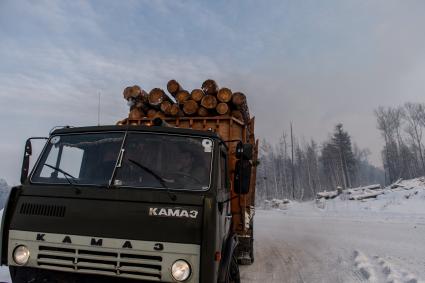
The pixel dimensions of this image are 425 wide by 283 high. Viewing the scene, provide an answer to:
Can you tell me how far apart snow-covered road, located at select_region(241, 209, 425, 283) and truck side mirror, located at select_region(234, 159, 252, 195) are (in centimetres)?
329

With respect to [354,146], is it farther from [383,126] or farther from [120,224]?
[120,224]

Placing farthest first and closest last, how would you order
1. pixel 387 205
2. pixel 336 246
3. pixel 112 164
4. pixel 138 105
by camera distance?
pixel 387 205
pixel 336 246
pixel 138 105
pixel 112 164

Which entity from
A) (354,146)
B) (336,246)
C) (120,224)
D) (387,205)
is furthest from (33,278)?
(354,146)

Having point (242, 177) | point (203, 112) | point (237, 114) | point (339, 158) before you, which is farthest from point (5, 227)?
point (339, 158)

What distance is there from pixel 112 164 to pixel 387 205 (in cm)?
2420

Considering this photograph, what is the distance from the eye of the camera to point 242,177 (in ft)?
14.1

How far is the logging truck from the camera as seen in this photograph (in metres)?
3.21

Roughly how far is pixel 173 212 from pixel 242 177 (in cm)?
122

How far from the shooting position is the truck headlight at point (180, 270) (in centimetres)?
313

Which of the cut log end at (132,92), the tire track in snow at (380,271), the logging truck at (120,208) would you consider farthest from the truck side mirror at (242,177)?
the cut log end at (132,92)

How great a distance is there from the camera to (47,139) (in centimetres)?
423

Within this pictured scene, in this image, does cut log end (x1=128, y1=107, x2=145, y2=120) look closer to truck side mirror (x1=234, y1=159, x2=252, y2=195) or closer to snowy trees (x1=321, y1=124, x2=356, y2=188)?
truck side mirror (x1=234, y1=159, x2=252, y2=195)

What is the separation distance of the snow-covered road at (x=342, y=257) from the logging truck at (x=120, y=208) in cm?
374

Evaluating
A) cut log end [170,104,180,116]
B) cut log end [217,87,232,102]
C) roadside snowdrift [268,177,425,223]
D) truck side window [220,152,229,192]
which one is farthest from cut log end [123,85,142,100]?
roadside snowdrift [268,177,425,223]
